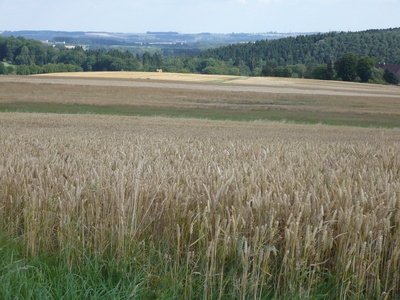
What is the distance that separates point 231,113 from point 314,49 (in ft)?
470

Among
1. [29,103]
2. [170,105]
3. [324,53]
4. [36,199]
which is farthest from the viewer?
[324,53]

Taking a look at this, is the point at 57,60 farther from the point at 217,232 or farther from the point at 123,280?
the point at 217,232

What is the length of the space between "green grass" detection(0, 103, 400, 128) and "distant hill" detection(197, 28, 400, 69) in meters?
115

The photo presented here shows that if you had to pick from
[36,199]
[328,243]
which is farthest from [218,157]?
[328,243]

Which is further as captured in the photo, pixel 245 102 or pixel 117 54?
pixel 117 54

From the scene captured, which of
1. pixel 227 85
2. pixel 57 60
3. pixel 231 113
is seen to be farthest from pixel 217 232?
pixel 57 60

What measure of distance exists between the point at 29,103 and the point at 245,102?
2138 cm

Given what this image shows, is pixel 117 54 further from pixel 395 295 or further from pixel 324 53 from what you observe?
pixel 395 295

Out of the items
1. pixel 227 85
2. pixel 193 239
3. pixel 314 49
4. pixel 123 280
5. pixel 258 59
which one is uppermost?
pixel 314 49

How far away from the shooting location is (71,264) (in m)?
3.43

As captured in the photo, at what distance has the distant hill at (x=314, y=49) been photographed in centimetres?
15900

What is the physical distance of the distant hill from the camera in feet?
522

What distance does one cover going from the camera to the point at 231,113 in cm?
3972

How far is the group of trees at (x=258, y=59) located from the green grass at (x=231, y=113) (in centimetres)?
5906
